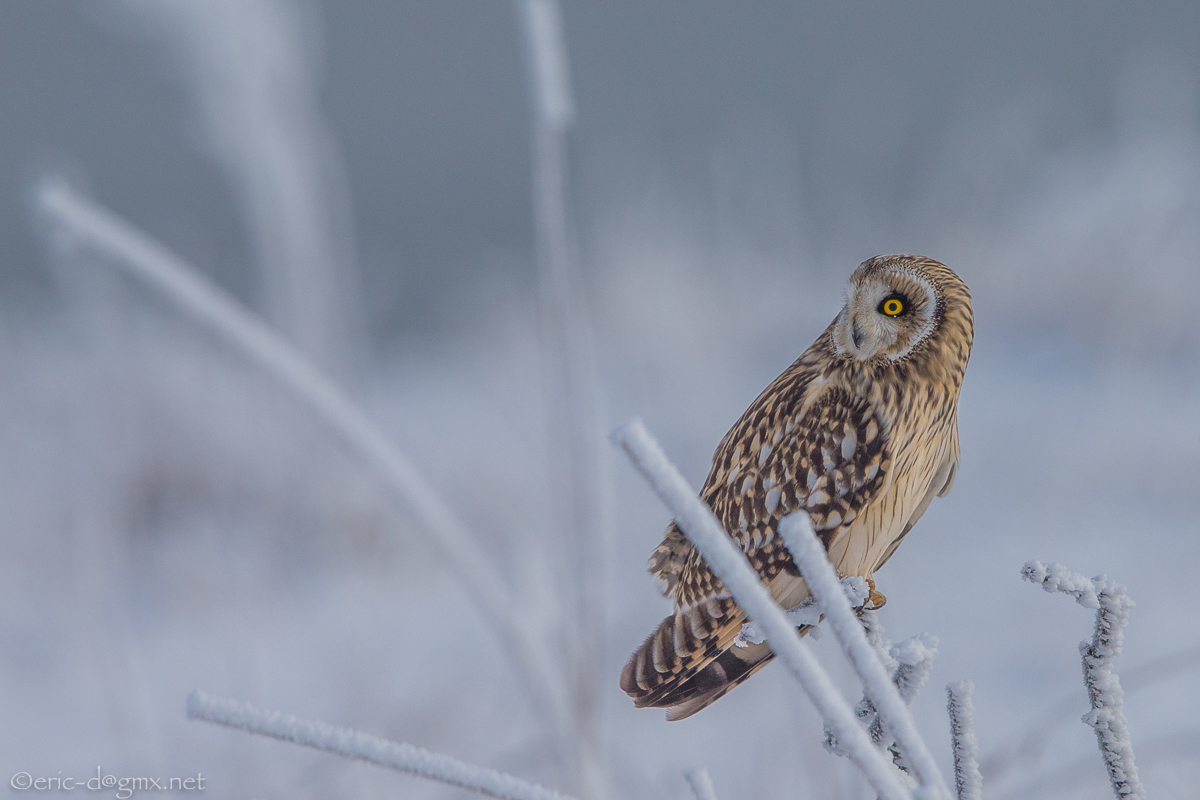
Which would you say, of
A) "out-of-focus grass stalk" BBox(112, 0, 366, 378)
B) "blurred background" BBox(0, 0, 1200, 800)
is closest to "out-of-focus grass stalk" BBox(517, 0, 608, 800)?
"blurred background" BBox(0, 0, 1200, 800)

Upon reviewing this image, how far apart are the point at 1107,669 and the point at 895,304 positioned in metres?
0.12

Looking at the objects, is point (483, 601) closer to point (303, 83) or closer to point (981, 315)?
point (981, 315)

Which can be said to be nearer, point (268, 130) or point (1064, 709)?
point (1064, 709)

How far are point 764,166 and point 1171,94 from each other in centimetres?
97

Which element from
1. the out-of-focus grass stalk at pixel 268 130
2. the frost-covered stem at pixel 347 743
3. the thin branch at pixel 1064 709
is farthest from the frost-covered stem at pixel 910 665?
the out-of-focus grass stalk at pixel 268 130

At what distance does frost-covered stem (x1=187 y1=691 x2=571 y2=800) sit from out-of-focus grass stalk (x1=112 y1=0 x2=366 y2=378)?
1.32 m

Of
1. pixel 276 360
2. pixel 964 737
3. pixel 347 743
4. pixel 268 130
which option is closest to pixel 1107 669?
pixel 964 737

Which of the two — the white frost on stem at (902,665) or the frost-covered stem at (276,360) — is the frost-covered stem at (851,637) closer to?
the white frost on stem at (902,665)

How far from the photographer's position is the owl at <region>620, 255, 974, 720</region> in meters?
0.23

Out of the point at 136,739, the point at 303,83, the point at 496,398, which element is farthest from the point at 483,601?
the point at 303,83

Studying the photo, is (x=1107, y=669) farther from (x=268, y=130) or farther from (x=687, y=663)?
(x=268, y=130)

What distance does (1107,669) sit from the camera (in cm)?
24

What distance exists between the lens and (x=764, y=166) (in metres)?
2.27

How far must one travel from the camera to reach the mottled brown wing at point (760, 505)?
260mm
